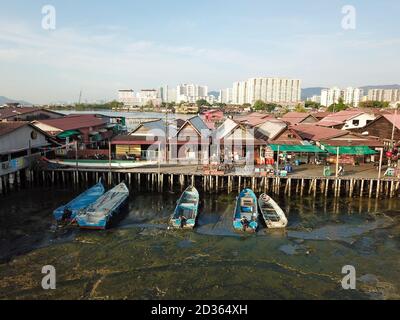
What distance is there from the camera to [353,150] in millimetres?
32938

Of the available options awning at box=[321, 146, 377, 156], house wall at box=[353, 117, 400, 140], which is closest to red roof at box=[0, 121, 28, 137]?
awning at box=[321, 146, 377, 156]

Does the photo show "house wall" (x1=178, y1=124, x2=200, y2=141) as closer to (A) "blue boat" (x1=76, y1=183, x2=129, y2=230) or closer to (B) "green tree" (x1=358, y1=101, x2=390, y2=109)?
(A) "blue boat" (x1=76, y1=183, x2=129, y2=230)

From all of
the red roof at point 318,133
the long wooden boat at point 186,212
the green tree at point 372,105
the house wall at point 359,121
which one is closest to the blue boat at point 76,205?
Answer: the long wooden boat at point 186,212

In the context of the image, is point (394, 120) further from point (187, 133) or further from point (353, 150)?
point (187, 133)

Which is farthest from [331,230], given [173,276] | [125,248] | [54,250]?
[54,250]

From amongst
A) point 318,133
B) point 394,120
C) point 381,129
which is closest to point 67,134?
point 318,133

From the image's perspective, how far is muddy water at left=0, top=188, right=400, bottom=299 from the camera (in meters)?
15.0

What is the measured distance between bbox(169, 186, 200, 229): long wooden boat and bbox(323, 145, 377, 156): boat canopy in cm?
1520

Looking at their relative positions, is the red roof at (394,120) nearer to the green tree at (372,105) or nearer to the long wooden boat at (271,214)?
the long wooden boat at (271,214)

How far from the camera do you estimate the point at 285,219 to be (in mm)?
22078

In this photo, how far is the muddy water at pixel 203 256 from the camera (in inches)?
589

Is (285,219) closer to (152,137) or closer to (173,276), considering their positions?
(173,276)

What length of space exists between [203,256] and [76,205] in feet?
36.1
